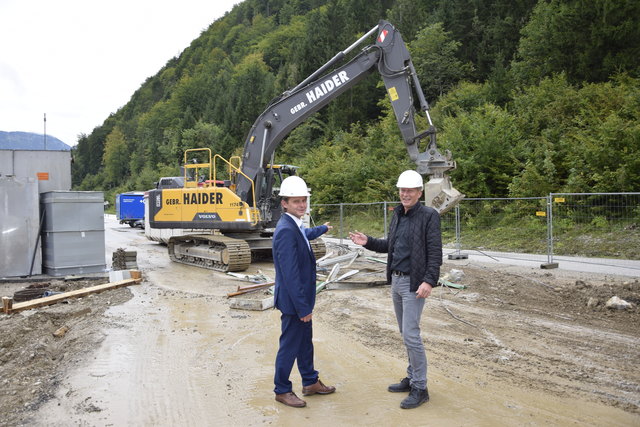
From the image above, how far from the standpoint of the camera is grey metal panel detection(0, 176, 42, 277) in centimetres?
1124

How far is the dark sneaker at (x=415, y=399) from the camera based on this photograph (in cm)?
438

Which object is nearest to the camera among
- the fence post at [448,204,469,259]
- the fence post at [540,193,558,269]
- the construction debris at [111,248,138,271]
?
the fence post at [540,193,558,269]

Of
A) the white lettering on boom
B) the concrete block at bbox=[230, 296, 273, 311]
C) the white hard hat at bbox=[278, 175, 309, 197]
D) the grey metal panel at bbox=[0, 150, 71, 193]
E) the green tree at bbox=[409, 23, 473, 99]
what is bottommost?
the concrete block at bbox=[230, 296, 273, 311]

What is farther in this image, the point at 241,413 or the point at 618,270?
the point at 618,270

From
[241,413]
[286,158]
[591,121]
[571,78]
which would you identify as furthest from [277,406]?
[286,158]

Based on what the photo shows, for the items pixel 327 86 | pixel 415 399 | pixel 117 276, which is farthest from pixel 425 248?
pixel 327 86

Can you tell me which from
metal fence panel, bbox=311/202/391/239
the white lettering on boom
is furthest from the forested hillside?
the white lettering on boom

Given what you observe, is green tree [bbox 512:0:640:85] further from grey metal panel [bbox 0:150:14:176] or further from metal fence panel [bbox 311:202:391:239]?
grey metal panel [bbox 0:150:14:176]

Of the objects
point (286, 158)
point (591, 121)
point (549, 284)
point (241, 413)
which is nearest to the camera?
point (241, 413)

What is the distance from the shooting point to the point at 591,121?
56.3ft

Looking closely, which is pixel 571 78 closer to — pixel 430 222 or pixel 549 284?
pixel 549 284

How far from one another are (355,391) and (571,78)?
20.6 metres

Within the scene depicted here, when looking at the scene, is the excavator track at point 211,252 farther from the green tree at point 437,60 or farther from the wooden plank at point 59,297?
the green tree at point 437,60

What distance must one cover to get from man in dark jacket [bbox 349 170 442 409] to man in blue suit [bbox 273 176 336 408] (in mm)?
764
